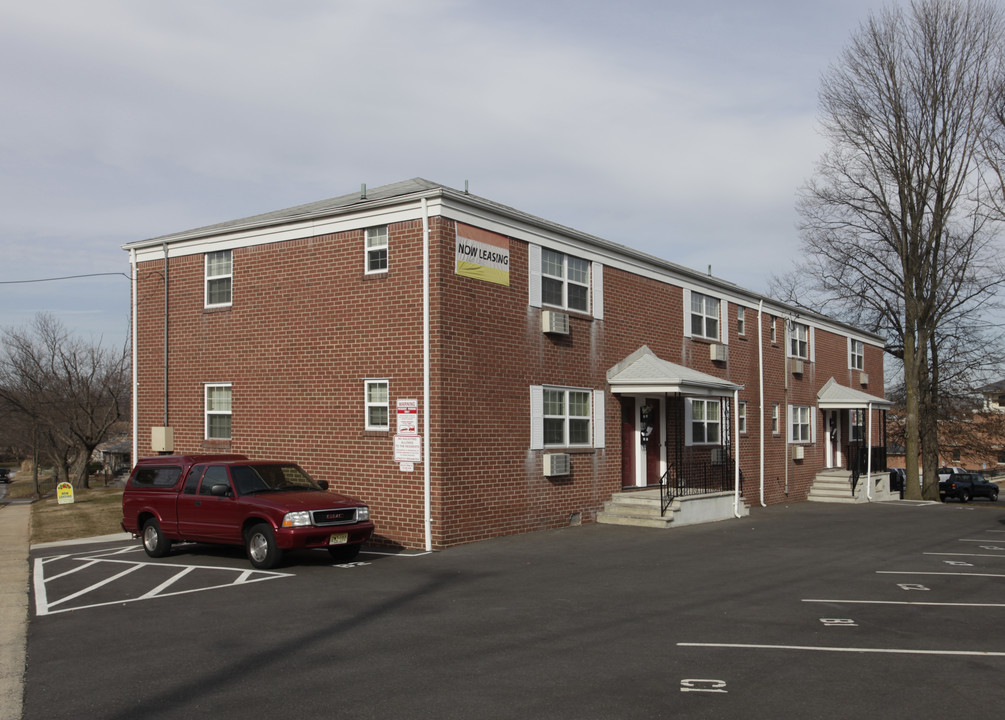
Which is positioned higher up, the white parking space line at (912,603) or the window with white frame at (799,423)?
the window with white frame at (799,423)

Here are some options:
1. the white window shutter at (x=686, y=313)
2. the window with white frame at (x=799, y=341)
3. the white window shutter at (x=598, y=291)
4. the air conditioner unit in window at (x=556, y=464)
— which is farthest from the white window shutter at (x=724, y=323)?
the air conditioner unit in window at (x=556, y=464)

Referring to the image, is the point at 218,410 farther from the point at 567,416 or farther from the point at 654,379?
the point at 654,379

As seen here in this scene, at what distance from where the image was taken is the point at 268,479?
1380cm

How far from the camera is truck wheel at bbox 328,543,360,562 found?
1353 centimetres

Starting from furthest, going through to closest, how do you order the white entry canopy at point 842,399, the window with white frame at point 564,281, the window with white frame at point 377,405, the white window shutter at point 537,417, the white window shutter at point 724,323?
the white entry canopy at point 842,399 < the white window shutter at point 724,323 < the window with white frame at point 564,281 < the white window shutter at point 537,417 < the window with white frame at point 377,405

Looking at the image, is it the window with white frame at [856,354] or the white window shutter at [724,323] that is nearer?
the white window shutter at [724,323]

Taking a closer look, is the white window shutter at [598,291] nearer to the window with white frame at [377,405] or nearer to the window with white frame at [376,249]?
the window with white frame at [376,249]

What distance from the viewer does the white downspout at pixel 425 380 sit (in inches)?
599

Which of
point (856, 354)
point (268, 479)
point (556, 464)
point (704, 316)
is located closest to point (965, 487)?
point (856, 354)

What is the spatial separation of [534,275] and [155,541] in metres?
8.66

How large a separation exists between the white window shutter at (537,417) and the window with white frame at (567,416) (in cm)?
31

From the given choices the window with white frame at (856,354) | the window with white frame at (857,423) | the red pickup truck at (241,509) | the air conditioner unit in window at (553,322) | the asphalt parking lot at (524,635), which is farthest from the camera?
the window with white frame at (856,354)

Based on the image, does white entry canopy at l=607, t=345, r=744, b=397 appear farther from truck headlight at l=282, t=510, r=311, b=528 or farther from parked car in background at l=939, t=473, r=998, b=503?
parked car in background at l=939, t=473, r=998, b=503

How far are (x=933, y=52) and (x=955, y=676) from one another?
2848 cm
